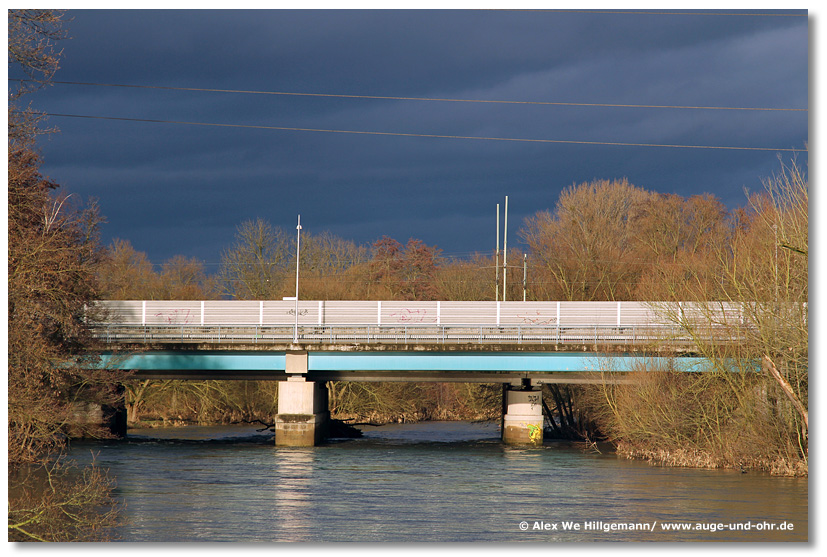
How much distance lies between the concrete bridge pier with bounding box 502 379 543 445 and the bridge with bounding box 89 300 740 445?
2.0 inches

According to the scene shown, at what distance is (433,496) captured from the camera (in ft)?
89.6

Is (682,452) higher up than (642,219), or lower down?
lower down

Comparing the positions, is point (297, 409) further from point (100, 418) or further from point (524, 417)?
point (524, 417)

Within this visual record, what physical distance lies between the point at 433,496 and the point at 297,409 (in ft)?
58.7

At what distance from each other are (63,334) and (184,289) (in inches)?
1761

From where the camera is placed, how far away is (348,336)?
1762 inches

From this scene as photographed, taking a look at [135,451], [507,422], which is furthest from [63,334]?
[507,422]

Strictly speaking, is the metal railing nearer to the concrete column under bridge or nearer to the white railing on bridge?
the white railing on bridge

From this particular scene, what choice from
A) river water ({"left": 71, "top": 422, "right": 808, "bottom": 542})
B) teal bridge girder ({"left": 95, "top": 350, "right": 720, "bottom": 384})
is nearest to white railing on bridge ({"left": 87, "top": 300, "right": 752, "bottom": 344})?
teal bridge girder ({"left": 95, "top": 350, "right": 720, "bottom": 384})

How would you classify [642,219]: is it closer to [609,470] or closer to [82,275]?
[609,470]

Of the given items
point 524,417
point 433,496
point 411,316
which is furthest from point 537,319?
point 433,496

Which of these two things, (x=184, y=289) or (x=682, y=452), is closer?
(x=682, y=452)

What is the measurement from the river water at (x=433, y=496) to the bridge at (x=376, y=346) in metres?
3.54

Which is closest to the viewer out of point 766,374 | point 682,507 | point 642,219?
point 682,507
